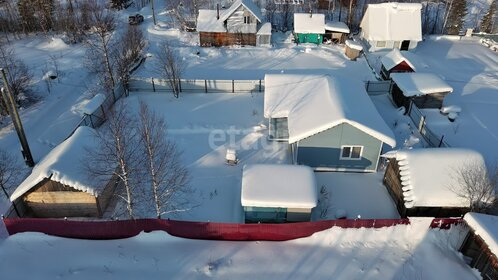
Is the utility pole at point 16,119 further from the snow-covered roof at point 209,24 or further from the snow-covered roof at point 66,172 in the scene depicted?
the snow-covered roof at point 209,24

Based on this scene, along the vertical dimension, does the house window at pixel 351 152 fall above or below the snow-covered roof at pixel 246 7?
below

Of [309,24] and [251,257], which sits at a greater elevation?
[309,24]

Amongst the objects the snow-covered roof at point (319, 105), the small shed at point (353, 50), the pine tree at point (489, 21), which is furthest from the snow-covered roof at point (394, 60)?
the pine tree at point (489, 21)

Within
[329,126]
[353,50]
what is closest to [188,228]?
[329,126]

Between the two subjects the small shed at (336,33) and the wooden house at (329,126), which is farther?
the small shed at (336,33)

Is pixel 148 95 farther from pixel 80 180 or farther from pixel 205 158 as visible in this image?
pixel 80 180

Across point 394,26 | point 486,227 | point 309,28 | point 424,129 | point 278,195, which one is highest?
point 394,26

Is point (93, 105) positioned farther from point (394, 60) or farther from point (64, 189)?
point (394, 60)
